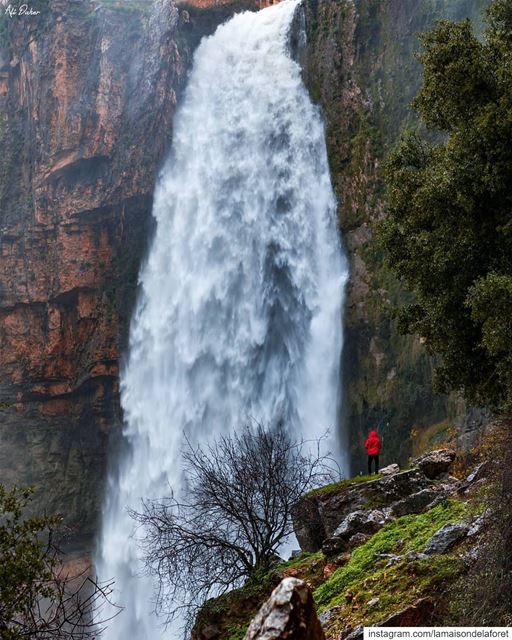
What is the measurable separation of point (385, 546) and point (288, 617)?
18.6 feet

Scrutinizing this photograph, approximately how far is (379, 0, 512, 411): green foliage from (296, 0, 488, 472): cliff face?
8.71m

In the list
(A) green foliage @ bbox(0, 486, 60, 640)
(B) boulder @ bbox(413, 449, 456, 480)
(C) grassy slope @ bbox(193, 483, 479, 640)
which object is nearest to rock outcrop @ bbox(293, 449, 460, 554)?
(B) boulder @ bbox(413, 449, 456, 480)

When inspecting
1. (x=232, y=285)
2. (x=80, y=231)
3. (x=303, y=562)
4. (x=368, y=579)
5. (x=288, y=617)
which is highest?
(x=80, y=231)

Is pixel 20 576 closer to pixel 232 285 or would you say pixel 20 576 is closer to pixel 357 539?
pixel 357 539

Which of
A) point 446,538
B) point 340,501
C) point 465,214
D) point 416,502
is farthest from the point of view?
point 340,501

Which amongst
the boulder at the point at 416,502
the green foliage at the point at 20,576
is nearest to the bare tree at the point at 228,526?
the boulder at the point at 416,502

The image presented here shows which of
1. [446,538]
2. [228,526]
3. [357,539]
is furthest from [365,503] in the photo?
[446,538]

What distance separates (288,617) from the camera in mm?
4746

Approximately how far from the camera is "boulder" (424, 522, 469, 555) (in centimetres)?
829

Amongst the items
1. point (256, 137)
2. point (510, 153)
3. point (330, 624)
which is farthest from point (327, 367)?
point (330, 624)

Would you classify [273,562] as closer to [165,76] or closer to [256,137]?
[256,137]

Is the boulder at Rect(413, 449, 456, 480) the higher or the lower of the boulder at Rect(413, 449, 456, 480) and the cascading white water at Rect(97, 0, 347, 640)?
the lower

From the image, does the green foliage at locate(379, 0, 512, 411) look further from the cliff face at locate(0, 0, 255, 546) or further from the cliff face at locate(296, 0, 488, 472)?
the cliff face at locate(0, 0, 255, 546)

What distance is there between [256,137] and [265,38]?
614 centimetres
